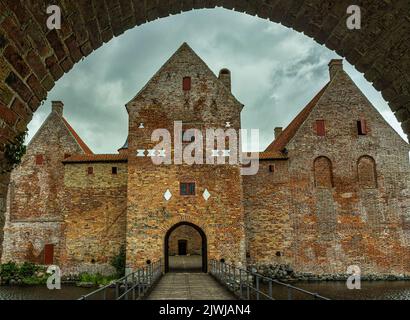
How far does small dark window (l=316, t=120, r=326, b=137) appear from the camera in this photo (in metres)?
22.8

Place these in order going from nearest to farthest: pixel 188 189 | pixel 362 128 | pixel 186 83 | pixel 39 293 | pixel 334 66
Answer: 1. pixel 39 293
2. pixel 188 189
3. pixel 186 83
4. pixel 362 128
5. pixel 334 66

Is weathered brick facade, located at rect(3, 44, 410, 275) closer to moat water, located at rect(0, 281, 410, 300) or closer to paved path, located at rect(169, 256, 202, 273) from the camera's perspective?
moat water, located at rect(0, 281, 410, 300)

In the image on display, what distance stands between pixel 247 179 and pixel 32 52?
19.7m

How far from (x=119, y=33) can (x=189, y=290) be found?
974 cm

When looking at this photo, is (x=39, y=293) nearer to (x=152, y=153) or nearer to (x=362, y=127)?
(x=152, y=153)

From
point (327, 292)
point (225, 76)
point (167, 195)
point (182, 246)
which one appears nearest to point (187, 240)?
point (182, 246)

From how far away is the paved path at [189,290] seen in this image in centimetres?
1054

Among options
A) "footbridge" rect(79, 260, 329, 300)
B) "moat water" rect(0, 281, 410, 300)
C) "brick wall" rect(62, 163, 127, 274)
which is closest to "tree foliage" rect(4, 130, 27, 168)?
"footbridge" rect(79, 260, 329, 300)

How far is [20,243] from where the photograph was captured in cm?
2322

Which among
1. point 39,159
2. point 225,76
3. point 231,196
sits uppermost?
point 225,76

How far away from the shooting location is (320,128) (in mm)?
22906

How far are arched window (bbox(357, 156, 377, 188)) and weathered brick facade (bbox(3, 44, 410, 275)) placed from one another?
0.06 m

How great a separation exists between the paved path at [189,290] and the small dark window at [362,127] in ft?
44.8

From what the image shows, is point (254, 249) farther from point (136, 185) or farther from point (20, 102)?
point (20, 102)
